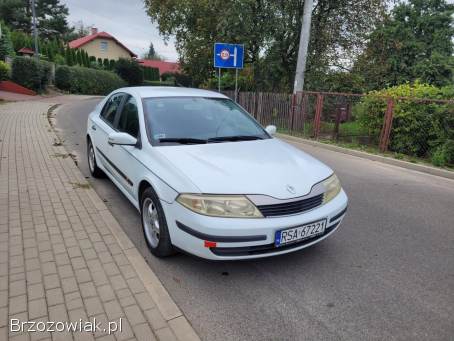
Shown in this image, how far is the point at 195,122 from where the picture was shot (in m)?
4.14

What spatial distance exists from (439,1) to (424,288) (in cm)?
3343

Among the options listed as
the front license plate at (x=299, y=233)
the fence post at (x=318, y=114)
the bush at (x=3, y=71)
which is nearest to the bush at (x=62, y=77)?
the bush at (x=3, y=71)

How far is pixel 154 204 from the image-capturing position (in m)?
3.40

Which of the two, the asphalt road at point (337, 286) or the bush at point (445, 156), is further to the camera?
the bush at point (445, 156)

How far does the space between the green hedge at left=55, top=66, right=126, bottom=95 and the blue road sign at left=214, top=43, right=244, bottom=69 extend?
23771 mm

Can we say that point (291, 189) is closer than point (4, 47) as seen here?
Yes

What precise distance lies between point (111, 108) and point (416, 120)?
7.55 m

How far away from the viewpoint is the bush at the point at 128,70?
45.2m

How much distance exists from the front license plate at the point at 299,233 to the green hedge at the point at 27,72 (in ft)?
89.2

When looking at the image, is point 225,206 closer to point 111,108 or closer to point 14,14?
point 111,108

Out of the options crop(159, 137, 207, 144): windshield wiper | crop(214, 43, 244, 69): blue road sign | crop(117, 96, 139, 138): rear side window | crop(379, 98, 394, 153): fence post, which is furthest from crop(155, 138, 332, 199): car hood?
crop(214, 43, 244, 69): blue road sign

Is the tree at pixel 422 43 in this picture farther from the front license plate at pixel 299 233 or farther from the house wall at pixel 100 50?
the house wall at pixel 100 50

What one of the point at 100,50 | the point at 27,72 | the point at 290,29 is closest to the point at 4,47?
the point at 27,72

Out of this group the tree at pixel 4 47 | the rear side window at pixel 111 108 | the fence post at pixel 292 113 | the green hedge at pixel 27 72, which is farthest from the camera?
the tree at pixel 4 47
